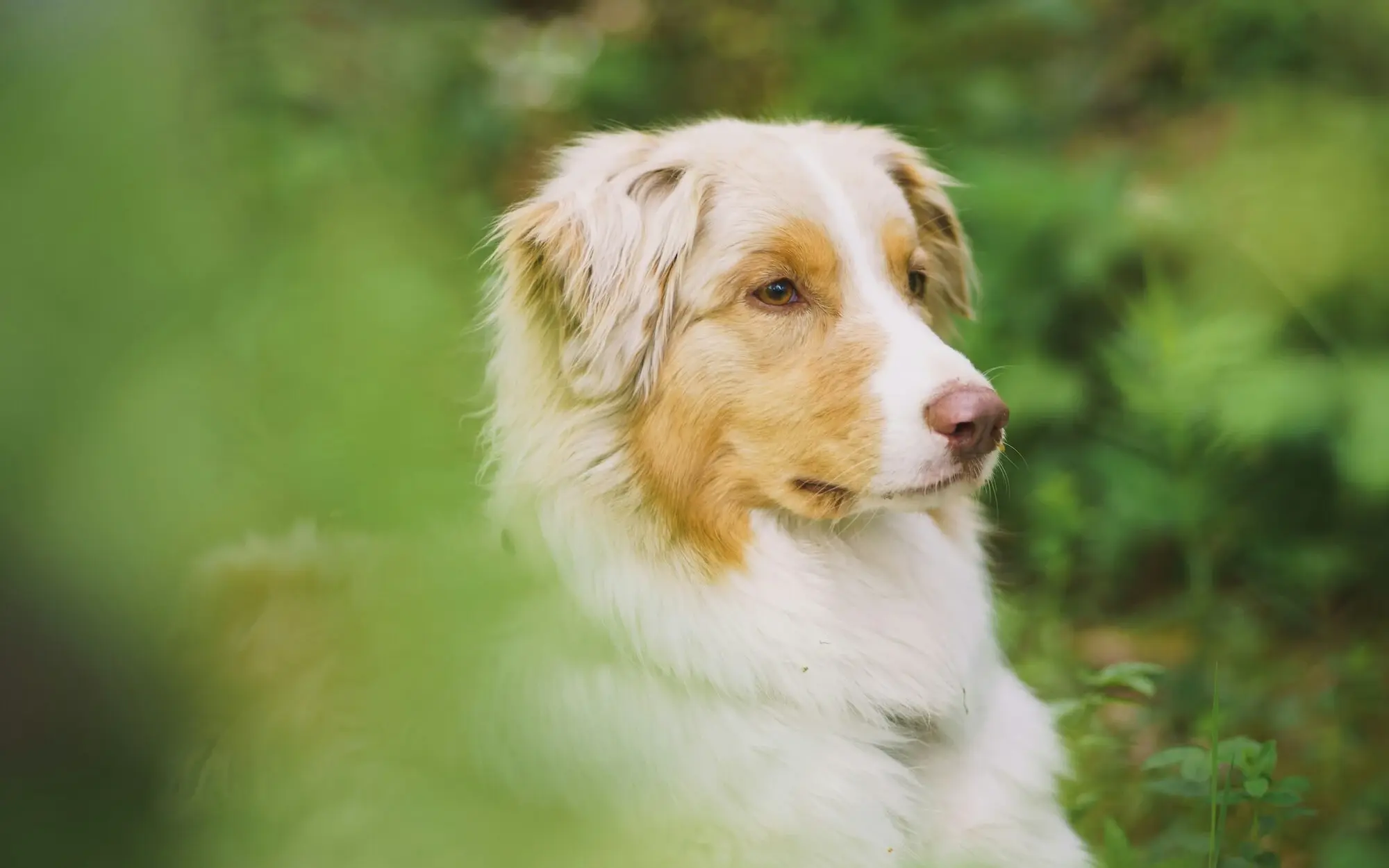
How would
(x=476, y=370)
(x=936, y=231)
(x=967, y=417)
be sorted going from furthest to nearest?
(x=936, y=231) → (x=967, y=417) → (x=476, y=370)

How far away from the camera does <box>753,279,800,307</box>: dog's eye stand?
107 inches

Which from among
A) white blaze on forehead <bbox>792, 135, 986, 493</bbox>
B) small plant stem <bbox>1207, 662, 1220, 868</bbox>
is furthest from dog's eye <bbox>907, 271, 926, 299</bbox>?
small plant stem <bbox>1207, 662, 1220, 868</bbox>

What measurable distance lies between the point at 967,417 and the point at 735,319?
58cm

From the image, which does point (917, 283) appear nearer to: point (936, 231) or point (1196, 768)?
point (936, 231)

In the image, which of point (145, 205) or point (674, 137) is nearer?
point (145, 205)

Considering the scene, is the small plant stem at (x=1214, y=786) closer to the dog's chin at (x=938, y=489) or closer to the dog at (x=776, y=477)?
the dog at (x=776, y=477)

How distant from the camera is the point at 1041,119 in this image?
5.55 meters

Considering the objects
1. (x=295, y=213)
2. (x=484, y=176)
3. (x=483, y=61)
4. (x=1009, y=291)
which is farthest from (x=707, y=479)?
(x=483, y=61)

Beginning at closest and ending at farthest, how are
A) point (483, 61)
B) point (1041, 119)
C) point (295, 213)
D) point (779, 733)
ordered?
1. point (295, 213)
2. point (779, 733)
3. point (1041, 119)
4. point (483, 61)

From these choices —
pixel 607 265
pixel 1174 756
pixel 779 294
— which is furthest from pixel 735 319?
pixel 1174 756

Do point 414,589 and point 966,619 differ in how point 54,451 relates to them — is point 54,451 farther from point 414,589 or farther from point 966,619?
point 966,619

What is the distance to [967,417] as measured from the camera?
7.90 feet

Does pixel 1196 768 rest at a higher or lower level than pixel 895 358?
lower

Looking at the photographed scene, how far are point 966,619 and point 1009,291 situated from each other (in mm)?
2104
